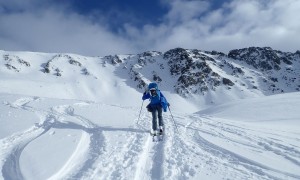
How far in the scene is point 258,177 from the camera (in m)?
7.05

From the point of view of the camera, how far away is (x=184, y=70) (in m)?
136

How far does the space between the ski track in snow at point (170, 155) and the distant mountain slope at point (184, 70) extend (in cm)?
10263

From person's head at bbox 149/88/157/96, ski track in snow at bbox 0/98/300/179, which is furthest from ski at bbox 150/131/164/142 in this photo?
person's head at bbox 149/88/157/96

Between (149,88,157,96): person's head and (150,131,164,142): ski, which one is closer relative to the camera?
(150,131,164,142): ski

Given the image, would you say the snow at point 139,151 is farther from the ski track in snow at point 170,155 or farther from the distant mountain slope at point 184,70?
the distant mountain slope at point 184,70

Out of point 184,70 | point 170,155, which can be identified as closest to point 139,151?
point 170,155

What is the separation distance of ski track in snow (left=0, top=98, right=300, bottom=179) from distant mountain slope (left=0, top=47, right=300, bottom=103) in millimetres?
102634

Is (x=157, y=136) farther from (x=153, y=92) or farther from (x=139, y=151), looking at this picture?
(x=139, y=151)

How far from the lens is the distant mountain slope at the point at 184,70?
122 m

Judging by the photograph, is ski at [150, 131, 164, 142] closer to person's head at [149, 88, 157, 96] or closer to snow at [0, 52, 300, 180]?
snow at [0, 52, 300, 180]

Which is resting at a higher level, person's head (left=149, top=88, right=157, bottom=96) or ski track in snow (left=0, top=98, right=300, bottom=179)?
person's head (left=149, top=88, right=157, bottom=96)

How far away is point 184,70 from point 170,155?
12859cm

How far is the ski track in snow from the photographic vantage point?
736cm

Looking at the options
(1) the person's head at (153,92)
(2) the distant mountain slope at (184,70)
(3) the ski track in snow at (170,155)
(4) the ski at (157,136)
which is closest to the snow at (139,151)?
(3) the ski track in snow at (170,155)
